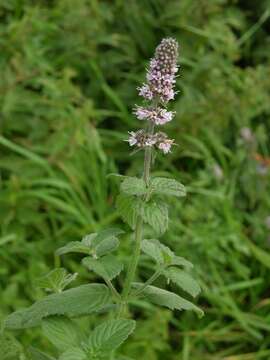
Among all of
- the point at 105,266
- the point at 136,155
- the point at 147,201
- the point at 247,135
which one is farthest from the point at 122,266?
the point at 247,135

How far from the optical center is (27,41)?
10.9ft

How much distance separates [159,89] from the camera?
1337mm

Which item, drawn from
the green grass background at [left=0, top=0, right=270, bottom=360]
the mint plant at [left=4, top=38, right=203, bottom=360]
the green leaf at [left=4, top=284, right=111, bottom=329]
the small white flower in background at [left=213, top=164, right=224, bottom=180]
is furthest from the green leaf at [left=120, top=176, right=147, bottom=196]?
the small white flower in background at [left=213, top=164, right=224, bottom=180]

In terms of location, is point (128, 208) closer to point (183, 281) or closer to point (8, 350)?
point (183, 281)

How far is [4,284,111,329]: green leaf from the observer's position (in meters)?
1.38

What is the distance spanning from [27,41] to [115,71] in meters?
0.70

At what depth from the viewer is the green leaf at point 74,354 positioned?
128 centimetres

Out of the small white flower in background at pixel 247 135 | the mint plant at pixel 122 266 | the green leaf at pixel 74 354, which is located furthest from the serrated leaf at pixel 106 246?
the small white flower in background at pixel 247 135

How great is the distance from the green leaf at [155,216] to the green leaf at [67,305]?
18 centimetres

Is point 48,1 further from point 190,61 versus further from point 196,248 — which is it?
point 196,248

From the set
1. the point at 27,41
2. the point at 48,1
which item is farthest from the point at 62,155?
the point at 48,1

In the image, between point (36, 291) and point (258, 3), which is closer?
point (36, 291)

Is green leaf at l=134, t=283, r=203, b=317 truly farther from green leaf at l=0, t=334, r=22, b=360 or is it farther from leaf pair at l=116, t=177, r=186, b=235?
green leaf at l=0, t=334, r=22, b=360

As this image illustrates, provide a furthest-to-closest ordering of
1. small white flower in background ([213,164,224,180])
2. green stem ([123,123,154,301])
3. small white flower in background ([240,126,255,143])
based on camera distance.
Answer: small white flower in background ([240,126,255,143]) < small white flower in background ([213,164,224,180]) < green stem ([123,123,154,301])
